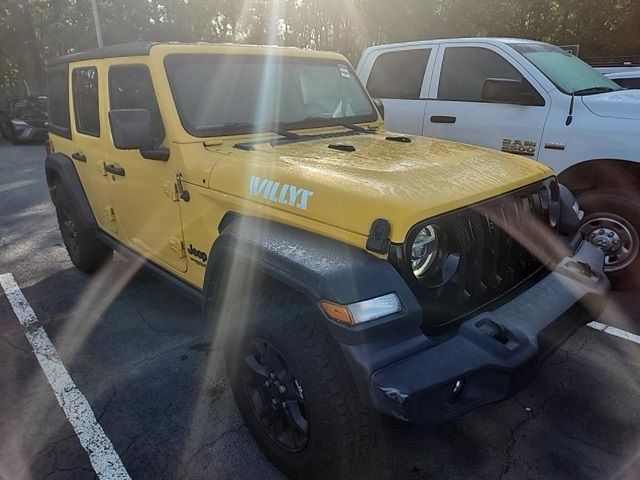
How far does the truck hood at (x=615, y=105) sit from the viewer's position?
3.68 meters

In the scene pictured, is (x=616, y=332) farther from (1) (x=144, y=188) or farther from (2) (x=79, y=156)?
(2) (x=79, y=156)

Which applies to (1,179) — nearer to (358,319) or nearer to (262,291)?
(262,291)

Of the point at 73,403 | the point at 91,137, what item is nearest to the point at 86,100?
the point at 91,137

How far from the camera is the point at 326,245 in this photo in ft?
6.48

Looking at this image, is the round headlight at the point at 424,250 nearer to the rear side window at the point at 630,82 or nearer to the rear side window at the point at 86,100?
the rear side window at the point at 86,100

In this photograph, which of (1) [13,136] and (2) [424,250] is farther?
(1) [13,136]

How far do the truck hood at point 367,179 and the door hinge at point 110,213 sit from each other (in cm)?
147

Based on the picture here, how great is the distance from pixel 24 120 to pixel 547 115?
48.1ft

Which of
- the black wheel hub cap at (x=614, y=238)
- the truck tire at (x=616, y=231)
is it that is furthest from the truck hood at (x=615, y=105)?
the black wheel hub cap at (x=614, y=238)

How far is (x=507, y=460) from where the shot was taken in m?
2.33

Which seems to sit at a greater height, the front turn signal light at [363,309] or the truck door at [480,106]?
the truck door at [480,106]

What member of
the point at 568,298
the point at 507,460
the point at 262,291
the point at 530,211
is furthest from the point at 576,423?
the point at 262,291

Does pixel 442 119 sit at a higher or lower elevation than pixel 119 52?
lower

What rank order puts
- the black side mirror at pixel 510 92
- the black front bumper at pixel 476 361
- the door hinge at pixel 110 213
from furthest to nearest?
the black side mirror at pixel 510 92 < the door hinge at pixel 110 213 < the black front bumper at pixel 476 361
